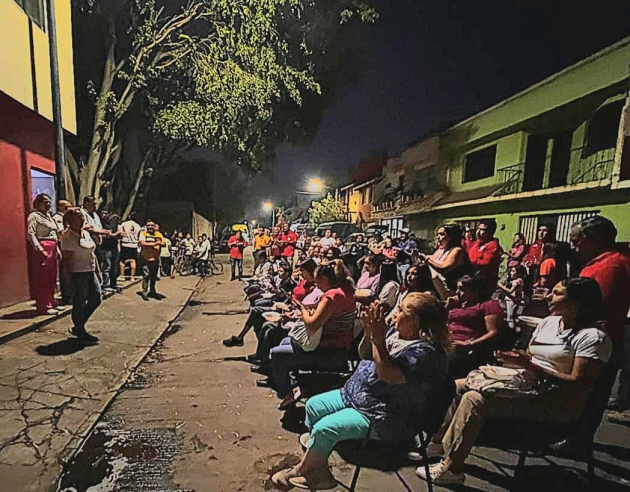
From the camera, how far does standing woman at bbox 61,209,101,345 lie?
4.14 metres

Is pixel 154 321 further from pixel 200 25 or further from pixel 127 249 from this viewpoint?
pixel 200 25

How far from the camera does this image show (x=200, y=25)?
9.90m

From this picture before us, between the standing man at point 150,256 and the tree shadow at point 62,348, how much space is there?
2.72 m

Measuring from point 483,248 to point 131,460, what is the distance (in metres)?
3.73

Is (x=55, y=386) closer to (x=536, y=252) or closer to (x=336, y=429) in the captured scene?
(x=336, y=429)

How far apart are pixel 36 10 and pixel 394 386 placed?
7.41 metres

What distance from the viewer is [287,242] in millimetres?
9023

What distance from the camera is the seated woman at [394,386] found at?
185cm

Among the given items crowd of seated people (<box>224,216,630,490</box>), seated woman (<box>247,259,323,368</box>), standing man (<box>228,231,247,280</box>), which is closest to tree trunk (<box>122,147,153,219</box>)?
standing man (<box>228,231,247,280</box>)

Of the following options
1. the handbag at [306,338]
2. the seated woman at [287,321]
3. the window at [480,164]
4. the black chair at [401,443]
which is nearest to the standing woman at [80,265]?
the seated woman at [287,321]

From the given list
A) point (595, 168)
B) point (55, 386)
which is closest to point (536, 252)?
point (595, 168)

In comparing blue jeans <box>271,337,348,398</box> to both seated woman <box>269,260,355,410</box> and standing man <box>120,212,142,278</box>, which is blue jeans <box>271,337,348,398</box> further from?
standing man <box>120,212,142,278</box>

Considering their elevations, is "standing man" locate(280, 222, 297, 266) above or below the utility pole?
below

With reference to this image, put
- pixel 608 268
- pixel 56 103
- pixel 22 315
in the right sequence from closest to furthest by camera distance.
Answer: pixel 608 268 < pixel 22 315 < pixel 56 103
